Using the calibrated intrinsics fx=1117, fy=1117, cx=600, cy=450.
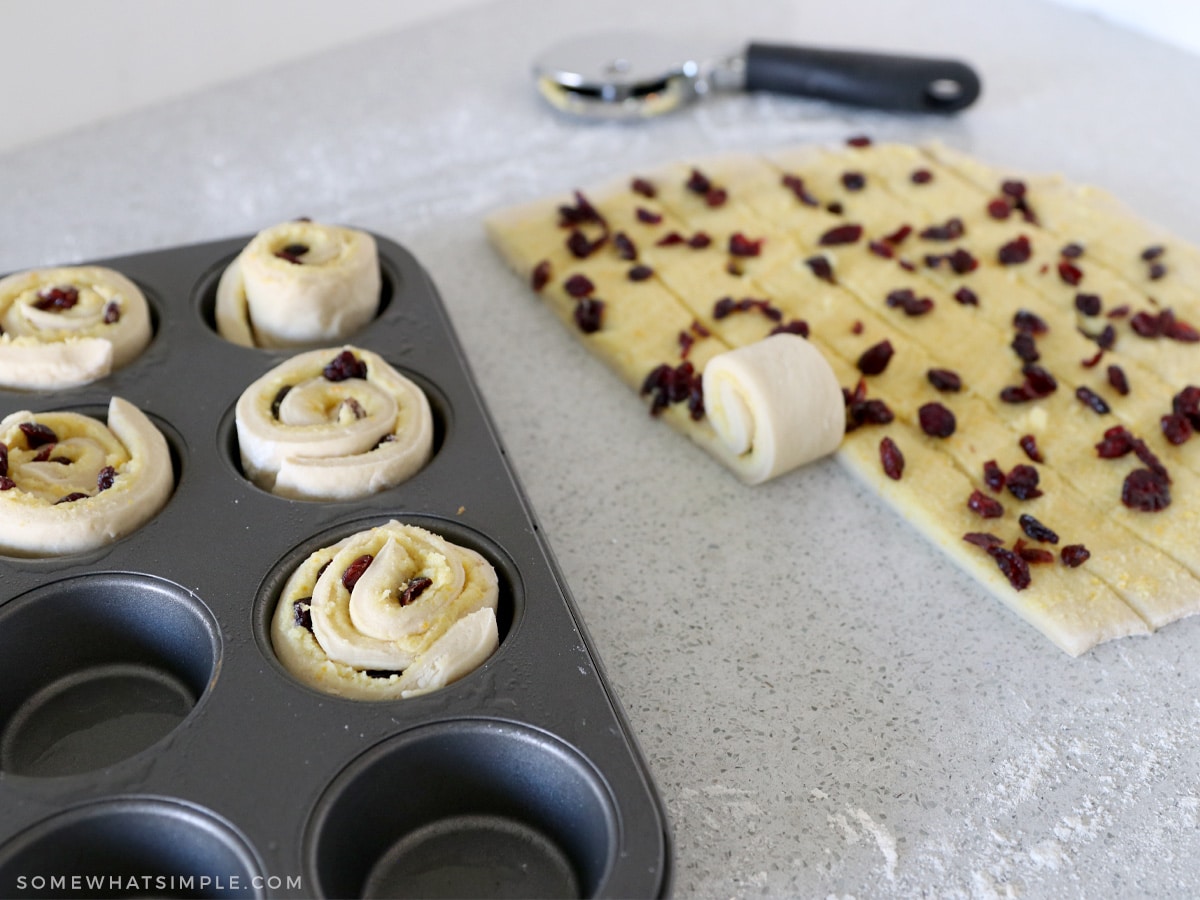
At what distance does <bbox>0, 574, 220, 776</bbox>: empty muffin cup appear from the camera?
5.31 ft

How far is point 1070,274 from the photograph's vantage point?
2.44m

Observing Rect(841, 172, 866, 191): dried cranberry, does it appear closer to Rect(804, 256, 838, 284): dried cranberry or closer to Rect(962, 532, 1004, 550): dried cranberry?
Rect(804, 256, 838, 284): dried cranberry

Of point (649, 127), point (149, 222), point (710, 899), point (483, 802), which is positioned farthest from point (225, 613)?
point (649, 127)

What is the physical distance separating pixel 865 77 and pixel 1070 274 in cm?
92

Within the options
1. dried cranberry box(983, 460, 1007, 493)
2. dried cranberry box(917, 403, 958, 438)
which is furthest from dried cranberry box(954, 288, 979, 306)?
dried cranberry box(983, 460, 1007, 493)

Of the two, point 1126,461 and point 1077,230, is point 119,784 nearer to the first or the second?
point 1126,461

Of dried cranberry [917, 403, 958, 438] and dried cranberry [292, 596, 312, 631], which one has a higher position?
dried cranberry [292, 596, 312, 631]

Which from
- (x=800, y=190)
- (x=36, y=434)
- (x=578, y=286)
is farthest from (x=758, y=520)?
(x=36, y=434)

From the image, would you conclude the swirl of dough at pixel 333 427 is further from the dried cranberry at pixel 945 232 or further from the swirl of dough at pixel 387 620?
the dried cranberry at pixel 945 232

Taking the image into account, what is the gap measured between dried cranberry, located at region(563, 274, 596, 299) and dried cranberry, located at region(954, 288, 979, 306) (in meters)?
0.79

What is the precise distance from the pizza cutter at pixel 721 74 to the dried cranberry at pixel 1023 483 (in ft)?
4.75

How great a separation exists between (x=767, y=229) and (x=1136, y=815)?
1543 mm

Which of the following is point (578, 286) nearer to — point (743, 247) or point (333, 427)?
point (743, 247)

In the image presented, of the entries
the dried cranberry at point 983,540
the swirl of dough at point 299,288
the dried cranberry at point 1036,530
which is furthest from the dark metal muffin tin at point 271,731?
the dried cranberry at point 1036,530
